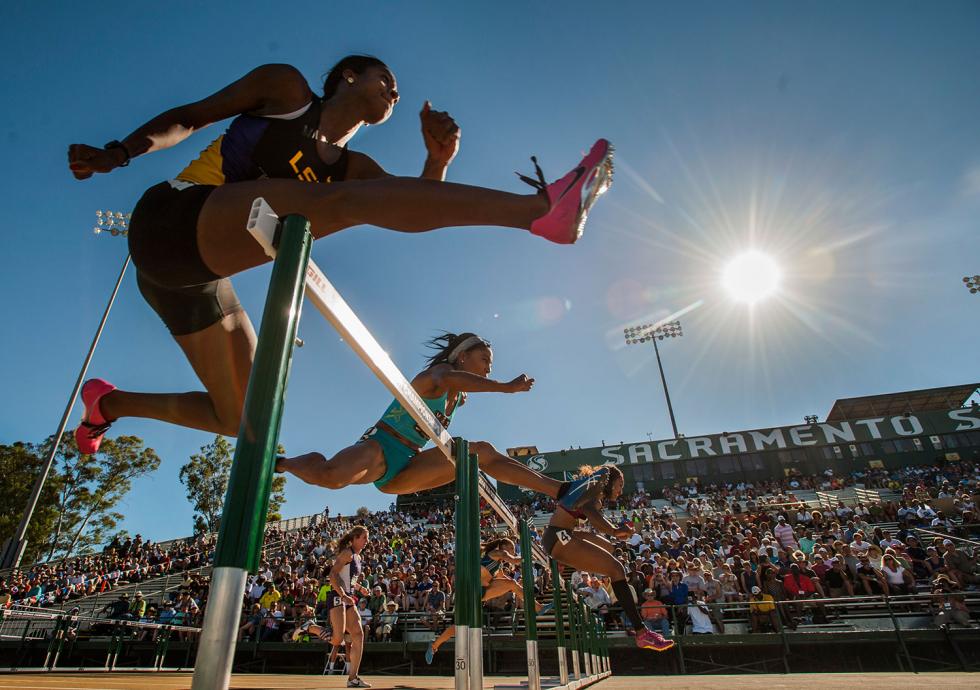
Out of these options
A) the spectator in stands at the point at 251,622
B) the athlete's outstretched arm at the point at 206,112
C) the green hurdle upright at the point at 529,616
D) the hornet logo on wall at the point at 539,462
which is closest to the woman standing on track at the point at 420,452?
the green hurdle upright at the point at 529,616

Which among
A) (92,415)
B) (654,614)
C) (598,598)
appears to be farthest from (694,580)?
(92,415)

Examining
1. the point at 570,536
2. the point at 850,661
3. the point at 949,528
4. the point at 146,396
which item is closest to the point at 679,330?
the point at 949,528

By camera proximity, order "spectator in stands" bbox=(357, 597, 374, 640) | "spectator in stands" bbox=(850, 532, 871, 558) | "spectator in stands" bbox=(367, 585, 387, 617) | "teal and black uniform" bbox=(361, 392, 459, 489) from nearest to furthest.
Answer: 1. "teal and black uniform" bbox=(361, 392, 459, 489)
2. "spectator in stands" bbox=(850, 532, 871, 558)
3. "spectator in stands" bbox=(357, 597, 374, 640)
4. "spectator in stands" bbox=(367, 585, 387, 617)

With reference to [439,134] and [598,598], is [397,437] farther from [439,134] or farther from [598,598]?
[598,598]

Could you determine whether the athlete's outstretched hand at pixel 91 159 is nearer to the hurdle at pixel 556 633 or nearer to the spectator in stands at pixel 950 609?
the hurdle at pixel 556 633

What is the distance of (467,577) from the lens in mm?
2379

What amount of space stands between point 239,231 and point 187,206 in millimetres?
214

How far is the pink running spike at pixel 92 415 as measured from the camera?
2480mm

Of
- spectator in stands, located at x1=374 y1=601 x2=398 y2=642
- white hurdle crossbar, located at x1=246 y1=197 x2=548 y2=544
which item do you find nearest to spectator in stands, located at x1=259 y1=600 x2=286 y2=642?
spectator in stands, located at x1=374 y1=601 x2=398 y2=642

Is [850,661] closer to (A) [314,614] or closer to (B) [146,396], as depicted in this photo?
(A) [314,614]

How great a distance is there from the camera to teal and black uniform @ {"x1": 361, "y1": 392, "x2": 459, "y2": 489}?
3.18 metres

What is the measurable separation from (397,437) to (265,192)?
203 centimetres

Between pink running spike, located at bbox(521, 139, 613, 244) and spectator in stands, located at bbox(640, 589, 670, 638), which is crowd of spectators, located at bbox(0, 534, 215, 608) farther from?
pink running spike, located at bbox(521, 139, 613, 244)

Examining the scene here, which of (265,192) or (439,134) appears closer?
(265,192)
